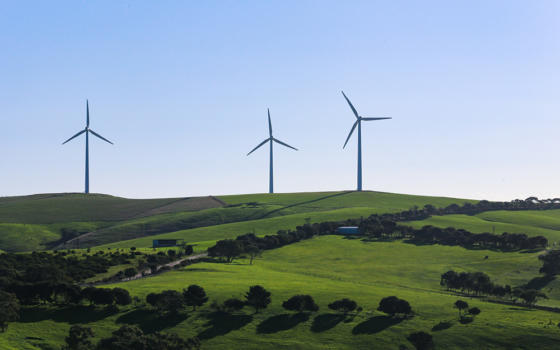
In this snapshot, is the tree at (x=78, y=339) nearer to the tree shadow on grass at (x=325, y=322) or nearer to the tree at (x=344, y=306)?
the tree shadow on grass at (x=325, y=322)

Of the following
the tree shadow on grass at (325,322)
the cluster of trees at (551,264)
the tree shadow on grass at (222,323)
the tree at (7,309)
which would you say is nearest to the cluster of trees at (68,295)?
the tree at (7,309)

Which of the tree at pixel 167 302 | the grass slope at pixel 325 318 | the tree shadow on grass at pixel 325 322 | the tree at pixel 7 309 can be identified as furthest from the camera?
the tree at pixel 167 302

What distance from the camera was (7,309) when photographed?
9688cm

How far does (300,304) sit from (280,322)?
20.5ft

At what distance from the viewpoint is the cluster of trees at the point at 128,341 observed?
80250mm

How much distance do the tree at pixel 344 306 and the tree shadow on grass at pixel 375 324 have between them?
4.75 metres

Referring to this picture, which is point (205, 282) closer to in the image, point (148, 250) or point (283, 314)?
point (283, 314)

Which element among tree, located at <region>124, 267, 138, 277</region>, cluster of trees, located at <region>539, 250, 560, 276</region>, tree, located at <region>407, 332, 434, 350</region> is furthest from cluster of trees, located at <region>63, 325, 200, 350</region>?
cluster of trees, located at <region>539, 250, 560, 276</region>

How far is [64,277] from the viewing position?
132 metres

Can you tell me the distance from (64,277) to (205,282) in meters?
30.5

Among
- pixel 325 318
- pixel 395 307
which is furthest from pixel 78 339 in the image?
pixel 395 307

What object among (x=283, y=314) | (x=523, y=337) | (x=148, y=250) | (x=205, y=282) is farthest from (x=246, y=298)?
(x=148, y=250)

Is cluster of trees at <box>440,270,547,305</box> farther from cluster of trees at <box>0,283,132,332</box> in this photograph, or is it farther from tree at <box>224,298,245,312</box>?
cluster of trees at <box>0,283,132,332</box>

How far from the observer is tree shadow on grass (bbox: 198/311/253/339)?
326ft
